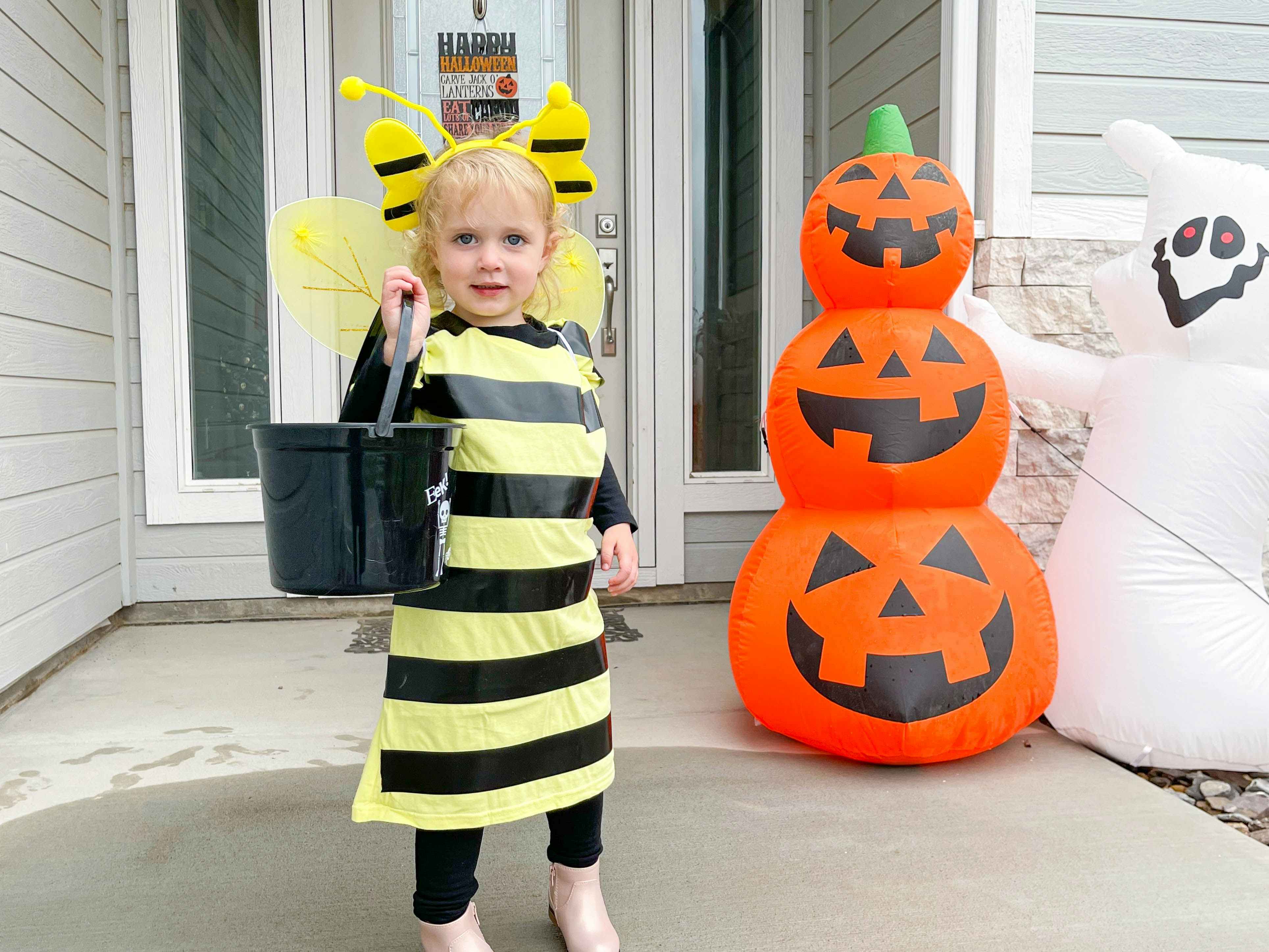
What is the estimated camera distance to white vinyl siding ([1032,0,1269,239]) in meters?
2.88

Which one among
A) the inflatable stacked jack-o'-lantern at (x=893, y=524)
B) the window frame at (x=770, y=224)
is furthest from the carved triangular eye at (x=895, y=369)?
the window frame at (x=770, y=224)

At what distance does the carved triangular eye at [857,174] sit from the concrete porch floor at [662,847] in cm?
139

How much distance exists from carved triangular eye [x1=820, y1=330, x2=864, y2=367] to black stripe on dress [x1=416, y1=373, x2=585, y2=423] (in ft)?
3.30

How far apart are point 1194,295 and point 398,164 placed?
1.87 meters

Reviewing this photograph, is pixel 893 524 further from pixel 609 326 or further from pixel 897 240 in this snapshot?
pixel 609 326

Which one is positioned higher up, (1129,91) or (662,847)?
(1129,91)

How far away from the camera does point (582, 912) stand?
57.1 inches

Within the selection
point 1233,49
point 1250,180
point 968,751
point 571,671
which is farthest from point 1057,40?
point 571,671

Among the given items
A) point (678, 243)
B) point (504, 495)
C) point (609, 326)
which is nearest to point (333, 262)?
point (504, 495)

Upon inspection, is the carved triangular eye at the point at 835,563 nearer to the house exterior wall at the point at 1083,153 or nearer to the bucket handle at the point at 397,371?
the house exterior wall at the point at 1083,153

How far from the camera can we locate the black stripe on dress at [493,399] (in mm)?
1340

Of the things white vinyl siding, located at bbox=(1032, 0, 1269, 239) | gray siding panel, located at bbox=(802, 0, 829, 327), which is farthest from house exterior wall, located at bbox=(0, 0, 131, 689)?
white vinyl siding, located at bbox=(1032, 0, 1269, 239)

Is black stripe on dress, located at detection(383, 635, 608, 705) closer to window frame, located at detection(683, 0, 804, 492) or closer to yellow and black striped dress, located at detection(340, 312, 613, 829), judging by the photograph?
yellow and black striped dress, located at detection(340, 312, 613, 829)

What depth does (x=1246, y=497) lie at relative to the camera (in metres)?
2.23
